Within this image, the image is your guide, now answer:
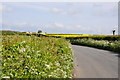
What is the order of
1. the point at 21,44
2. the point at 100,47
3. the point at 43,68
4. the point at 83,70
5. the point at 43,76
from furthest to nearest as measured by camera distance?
the point at 100,47, the point at 83,70, the point at 21,44, the point at 43,68, the point at 43,76

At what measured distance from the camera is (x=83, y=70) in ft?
38.7

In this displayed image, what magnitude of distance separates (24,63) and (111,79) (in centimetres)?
516

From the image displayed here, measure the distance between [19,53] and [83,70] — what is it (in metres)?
5.41

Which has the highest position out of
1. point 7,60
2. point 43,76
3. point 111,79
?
point 7,60

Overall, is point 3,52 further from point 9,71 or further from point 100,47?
point 100,47

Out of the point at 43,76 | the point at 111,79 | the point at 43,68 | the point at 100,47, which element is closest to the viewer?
the point at 43,76

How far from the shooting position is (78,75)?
1056cm

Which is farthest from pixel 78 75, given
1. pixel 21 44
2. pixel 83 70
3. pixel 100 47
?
pixel 100 47

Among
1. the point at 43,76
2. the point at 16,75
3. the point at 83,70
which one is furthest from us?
the point at 83,70

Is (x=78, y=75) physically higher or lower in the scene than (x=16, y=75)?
lower

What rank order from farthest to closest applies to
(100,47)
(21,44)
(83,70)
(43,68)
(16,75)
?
(100,47), (83,70), (21,44), (43,68), (16,75)

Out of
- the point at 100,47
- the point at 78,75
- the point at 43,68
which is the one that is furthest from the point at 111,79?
the point at 100,47

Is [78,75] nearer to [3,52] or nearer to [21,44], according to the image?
[21,44]

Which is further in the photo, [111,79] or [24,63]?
[111,79]
